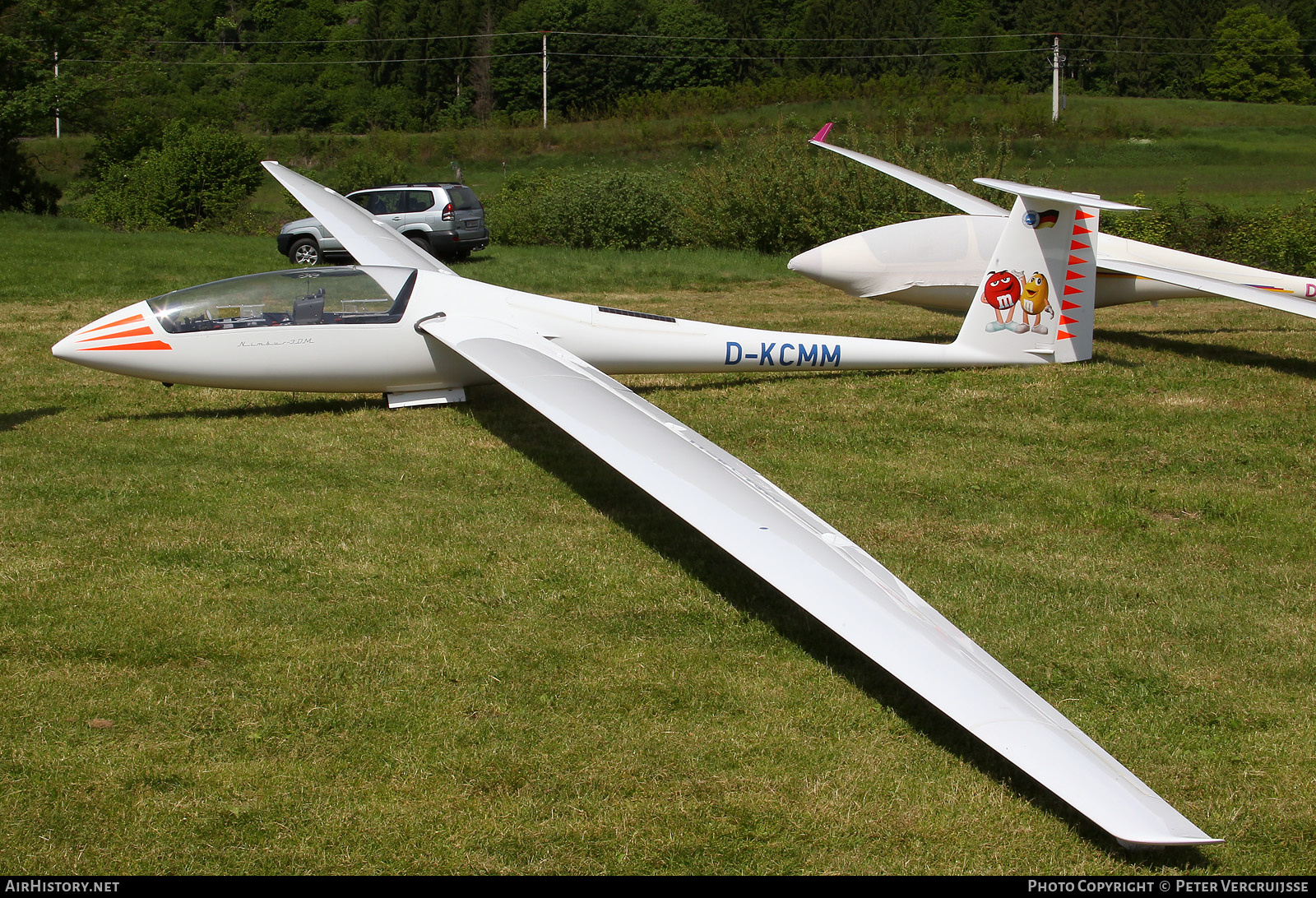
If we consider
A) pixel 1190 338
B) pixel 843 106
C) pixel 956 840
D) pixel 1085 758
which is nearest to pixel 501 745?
pixel 956 840

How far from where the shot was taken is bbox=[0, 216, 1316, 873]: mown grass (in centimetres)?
401

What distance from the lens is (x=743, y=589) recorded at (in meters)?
6.26

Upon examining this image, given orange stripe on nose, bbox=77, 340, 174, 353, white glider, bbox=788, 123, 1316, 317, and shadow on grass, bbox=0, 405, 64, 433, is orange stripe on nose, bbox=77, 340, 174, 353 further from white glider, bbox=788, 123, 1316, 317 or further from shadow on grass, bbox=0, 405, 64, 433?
white glider, bbox=788, 123, 1316, 317

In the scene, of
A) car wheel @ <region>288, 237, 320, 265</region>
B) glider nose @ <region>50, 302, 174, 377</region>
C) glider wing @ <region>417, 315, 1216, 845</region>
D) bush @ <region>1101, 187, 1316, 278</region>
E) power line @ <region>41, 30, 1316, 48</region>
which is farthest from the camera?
power line @ <region>41, 30, 1316, 48</region>

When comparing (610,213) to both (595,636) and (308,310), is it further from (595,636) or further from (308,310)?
(595,636)

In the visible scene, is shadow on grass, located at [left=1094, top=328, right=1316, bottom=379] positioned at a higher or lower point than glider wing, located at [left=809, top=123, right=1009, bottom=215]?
lower

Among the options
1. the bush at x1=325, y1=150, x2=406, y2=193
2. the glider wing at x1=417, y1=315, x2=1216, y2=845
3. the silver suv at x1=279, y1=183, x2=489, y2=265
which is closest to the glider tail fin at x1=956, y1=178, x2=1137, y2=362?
the glider wing at x1=417, y1=315, x2=1216, y2=845

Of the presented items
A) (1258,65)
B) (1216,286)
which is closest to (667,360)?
(1216,286)

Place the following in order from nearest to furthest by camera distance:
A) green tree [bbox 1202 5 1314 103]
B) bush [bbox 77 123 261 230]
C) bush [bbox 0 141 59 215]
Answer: bush [bbox 0 141 59 215]
bush [bbox 77 123 261 230]
green tree [bbox 1202 5 1314 103]

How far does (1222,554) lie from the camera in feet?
22.5

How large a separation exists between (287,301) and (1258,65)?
80.3 metres

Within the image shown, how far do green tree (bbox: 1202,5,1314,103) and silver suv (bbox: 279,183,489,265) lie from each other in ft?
218

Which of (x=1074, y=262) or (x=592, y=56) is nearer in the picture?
(x=1074, y=262)

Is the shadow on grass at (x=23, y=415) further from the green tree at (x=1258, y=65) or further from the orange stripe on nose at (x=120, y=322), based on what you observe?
the green tree at (x=1258, y=65)
